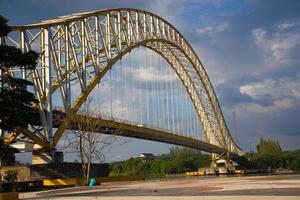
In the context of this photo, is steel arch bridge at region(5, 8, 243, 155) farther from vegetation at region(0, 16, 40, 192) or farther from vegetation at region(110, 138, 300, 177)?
vegetation at region(110, 138, 300, 177)

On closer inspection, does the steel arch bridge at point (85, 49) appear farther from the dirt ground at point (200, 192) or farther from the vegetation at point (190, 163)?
the vegetation at point (190, 163)

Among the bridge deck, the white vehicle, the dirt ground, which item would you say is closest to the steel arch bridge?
the bridge deck

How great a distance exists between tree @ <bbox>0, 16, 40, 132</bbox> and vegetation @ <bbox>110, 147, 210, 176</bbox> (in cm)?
9939

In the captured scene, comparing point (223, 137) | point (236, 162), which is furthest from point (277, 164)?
point (223, 137)

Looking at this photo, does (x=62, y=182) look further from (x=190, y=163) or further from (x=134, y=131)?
(x=190, y=163)

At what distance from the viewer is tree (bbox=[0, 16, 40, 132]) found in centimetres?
2866

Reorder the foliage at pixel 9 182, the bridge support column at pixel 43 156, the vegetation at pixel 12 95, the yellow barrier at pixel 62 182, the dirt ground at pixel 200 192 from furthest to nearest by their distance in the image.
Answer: the bridge support column at pixel 43 156 → the yellow barrier at pixel 62 182 → the foliage at pixel 9 182 → the vegetation at pixel 12 95 → the dirt ground at pixel 200 192

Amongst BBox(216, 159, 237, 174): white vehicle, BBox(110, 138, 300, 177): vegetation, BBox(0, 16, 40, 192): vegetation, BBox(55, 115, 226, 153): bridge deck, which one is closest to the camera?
BBox(0, 16, 40, 192): vegetation

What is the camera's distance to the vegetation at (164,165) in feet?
452

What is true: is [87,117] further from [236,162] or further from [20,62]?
[236,162]

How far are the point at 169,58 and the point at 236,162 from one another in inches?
2915

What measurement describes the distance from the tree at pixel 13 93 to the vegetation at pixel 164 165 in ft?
326

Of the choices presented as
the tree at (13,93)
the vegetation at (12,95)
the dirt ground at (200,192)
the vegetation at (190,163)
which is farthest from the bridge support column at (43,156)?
the vegetation at (190,163)

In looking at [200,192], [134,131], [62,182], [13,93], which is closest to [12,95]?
[13,93]
